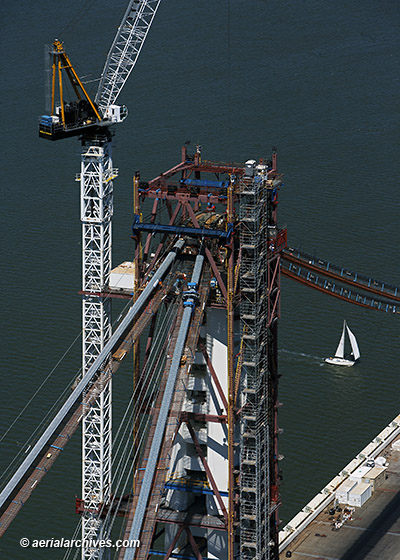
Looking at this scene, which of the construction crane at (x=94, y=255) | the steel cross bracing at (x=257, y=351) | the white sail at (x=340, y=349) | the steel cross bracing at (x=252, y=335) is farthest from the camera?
the white sail at (x=340, y=349)

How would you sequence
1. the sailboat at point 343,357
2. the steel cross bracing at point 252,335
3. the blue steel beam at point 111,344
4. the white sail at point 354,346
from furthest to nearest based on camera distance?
the sailboat at point 343,357, the white sail at point 354,346, the steel cross bracing at point 252,335, the blue steel beam at point 111,344

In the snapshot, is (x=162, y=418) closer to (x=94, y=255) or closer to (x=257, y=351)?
(x=257, y=351)

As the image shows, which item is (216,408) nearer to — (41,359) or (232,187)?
(232,187)

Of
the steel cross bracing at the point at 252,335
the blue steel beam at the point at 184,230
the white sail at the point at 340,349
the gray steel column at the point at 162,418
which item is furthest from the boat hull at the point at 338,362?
the gray steel column at the point at 162,418

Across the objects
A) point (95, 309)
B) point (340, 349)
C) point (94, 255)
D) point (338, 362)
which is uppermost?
point (94, 255)

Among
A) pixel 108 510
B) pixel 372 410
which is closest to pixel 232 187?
pixel 108 510

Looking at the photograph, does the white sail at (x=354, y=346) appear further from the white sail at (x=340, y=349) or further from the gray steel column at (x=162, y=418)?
the gray steel column at (x=162, y=418)

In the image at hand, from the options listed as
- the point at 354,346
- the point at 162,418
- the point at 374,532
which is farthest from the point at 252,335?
the point at 354,346
